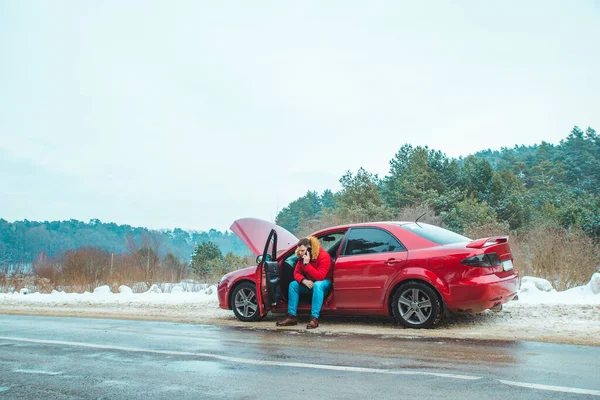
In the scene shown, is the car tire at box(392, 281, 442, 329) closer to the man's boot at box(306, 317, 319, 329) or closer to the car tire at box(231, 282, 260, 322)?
the man's boot at box(306, 317, 319, 329)

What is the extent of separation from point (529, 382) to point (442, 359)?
1124 mm

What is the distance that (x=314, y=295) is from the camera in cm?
846

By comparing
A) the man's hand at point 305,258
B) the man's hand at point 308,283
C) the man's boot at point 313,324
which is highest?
the man's hand at point 305,258

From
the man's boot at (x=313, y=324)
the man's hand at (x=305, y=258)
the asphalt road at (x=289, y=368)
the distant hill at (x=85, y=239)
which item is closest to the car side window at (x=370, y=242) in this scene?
the man's hand at (x=305, y=258)

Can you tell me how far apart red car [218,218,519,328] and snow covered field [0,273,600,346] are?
315mm

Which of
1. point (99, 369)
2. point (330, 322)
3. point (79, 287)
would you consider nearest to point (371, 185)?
point (79, 287)

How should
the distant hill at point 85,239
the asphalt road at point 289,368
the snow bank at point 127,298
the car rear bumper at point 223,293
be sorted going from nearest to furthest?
1. the asphalt road at point 289,368
2. the car rear bumper at point 223,293
3. the snow bank at point 127,298
4. the distant hill at point 85,239

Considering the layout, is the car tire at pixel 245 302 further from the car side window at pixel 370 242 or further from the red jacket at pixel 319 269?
the car side window at pixel 370 242

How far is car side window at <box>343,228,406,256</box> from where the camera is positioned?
819cm

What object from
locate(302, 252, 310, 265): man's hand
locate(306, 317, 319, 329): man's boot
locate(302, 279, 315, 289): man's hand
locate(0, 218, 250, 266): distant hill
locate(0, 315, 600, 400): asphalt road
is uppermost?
locate(0, 218, 250, 266): distant hill

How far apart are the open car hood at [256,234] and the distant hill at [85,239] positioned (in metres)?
2.16

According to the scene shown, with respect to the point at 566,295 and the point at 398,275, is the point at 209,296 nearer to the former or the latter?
the point at 398,275

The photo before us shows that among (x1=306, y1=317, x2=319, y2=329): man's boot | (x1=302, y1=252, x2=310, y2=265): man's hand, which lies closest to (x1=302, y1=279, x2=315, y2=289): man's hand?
(x1=302, y1=252, x2=310, y2=265): man's hand

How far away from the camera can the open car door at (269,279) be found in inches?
355
